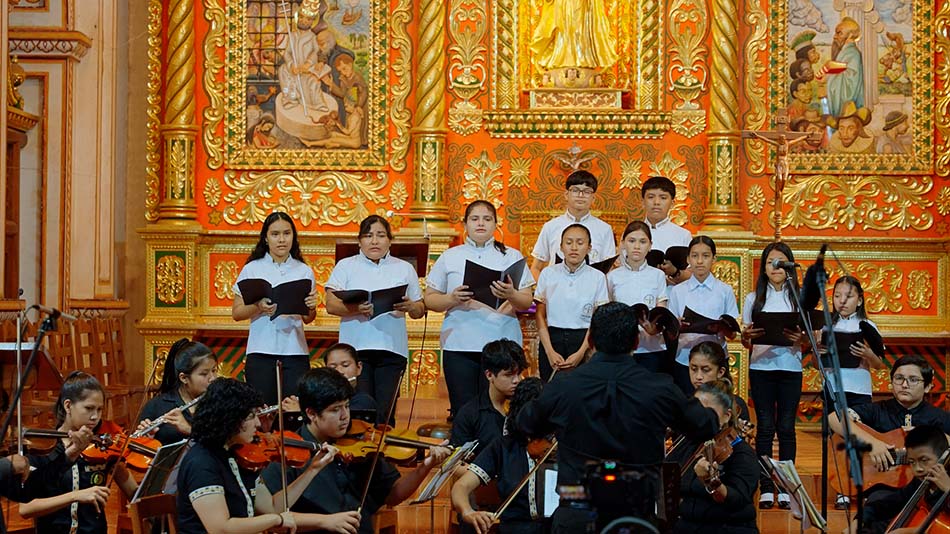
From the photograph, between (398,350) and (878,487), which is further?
(398,350)

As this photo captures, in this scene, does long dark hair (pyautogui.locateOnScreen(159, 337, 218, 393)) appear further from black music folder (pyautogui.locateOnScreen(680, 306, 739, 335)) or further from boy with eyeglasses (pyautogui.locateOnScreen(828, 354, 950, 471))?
boy with eyeglasses (pyautogui.locateOnScreen(828, 354, 950, 471))

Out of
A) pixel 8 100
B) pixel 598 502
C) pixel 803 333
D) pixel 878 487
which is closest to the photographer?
pixel 598 502

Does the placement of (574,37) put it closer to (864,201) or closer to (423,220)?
(423,220)

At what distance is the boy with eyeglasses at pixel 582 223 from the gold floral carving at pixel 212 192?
318 centimetres

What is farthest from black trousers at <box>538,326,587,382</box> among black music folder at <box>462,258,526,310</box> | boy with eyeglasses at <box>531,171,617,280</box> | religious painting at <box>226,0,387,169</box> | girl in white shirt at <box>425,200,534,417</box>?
religious painting at <box>226,0,387,169</box>

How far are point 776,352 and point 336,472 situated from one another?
3112 millimetres

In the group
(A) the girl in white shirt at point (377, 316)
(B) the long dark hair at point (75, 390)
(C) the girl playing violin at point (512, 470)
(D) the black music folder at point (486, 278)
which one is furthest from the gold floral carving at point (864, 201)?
(B) the long dark hair at point (75, 390)

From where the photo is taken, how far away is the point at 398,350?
7004mm

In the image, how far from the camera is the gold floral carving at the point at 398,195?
997 centimetres

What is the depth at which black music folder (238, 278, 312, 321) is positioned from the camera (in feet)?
22.2

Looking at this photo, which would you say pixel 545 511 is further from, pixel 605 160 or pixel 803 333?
pixel 605 160

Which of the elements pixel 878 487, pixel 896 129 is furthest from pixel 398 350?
pixel 896 129

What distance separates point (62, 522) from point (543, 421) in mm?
1916

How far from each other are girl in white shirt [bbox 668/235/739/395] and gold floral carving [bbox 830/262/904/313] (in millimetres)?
2843
